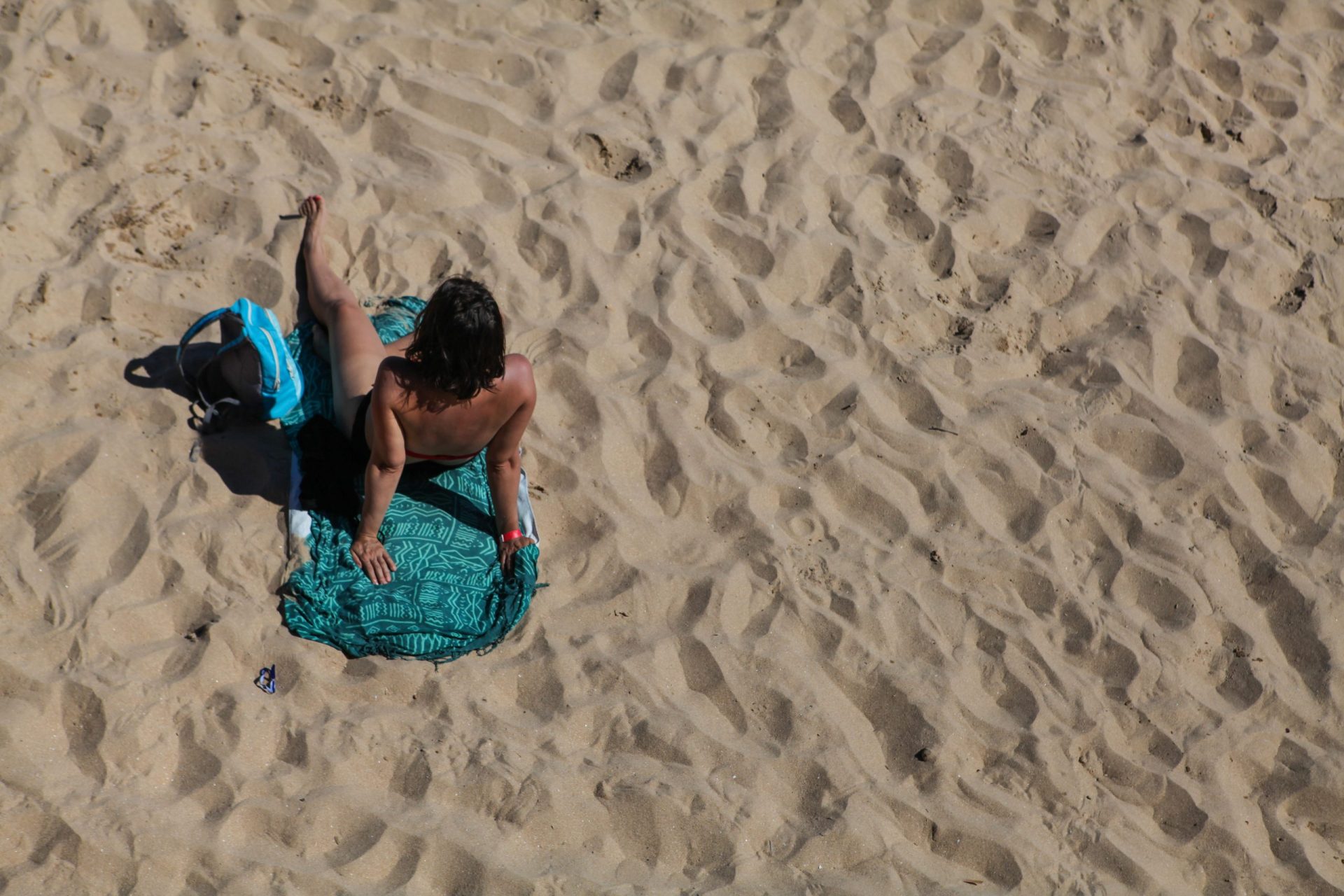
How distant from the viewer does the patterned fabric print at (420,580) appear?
130 inches

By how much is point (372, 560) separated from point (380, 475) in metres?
0.29

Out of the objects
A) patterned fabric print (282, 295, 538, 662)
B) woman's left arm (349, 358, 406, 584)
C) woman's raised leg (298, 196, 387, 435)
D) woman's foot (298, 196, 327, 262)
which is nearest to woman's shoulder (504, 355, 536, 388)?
woman's left arm (349, 358, 406, 584)

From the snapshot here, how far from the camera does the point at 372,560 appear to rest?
3.45m

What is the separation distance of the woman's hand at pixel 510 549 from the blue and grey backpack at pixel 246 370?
0.90 metres

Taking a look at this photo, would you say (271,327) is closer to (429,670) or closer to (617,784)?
(429,670)

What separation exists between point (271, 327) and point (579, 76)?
6.88 ft

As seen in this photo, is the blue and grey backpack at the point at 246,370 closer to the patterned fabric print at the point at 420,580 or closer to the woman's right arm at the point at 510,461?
the patterned fabric print at the point at 420,580

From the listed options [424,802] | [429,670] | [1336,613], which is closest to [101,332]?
[429,670]

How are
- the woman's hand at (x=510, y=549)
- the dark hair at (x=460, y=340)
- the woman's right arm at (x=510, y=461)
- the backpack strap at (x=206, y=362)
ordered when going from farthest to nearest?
1. the backpack strap at (x=206, y=362)
2. the woman's hand at (x=510, y=549)
3. the woman's right arm at (x=510, y=461)
4. the dark hair at (x=460, y=340)

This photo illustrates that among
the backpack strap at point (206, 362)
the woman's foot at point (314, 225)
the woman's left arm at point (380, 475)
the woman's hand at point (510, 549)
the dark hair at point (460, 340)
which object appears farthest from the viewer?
the woman's foot at point (314, 225)

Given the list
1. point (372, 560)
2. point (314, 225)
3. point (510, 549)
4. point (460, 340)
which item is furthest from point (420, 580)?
point (314, 225)

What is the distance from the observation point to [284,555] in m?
3.46

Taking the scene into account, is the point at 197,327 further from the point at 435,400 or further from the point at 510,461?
the point at 510,461

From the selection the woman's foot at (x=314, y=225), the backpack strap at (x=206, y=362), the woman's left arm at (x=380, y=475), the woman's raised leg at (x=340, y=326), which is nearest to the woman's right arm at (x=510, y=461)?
the woman's left arm at (x=380, y=475)
